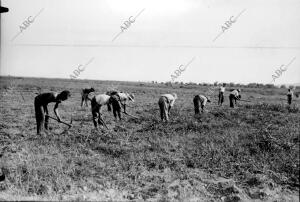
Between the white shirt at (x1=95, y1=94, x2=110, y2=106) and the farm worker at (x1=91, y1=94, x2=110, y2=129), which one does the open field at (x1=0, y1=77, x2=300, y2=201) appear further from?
the white shirt at (x1=95, y1=94, x2=110, y2=106)

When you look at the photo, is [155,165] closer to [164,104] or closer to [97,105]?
[97,105]

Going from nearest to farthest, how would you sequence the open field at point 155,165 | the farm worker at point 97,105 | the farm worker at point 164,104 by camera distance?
the open field at point 155,165 → the farm worker at point 97,105 → the farm worker at point 164,104

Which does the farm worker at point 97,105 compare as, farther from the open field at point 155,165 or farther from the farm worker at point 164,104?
the farm worker at point 164,104

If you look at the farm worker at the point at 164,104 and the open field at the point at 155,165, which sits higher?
the farm worker at the point at 164,104

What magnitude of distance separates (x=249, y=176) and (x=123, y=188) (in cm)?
254

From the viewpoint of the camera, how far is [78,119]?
14.5 m

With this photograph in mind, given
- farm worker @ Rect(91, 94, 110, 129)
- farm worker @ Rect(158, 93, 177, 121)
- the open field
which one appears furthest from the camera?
farm worker @ Rect(158, 93, 177, 121)

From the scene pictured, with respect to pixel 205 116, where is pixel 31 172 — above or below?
below

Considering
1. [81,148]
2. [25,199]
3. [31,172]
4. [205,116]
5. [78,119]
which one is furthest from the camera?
[78,119]

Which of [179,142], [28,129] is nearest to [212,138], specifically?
[179,142]

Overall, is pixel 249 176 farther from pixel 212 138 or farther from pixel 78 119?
pixel 78 119

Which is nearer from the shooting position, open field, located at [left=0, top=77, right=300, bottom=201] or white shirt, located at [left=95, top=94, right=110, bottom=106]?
open field, located at [left=0, top=77, right=300, bottom=201]

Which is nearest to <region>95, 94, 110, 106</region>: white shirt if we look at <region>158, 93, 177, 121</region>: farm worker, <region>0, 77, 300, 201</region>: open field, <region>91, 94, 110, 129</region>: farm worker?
<region>91, 94, 110, 129</region>: farm worker

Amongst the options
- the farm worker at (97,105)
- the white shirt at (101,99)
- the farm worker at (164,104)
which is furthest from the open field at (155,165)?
the farm worker at (164,104)
